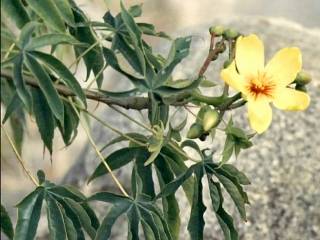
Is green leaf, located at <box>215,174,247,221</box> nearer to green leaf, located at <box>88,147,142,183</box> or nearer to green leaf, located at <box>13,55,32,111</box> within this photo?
green leaf, located at <box>88,147,142,183</box>

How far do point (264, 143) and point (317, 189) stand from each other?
20 centimetres

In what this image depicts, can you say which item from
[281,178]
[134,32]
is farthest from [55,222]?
[281,178]

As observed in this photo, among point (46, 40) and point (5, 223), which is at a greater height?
point (46, 40)

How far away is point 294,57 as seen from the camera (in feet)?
3.27

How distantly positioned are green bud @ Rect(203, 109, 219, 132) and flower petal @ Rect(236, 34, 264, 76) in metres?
0.05

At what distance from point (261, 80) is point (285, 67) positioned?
0.11 feet

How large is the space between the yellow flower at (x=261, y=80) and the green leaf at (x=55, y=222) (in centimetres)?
26

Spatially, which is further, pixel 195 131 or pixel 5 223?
pixel 5 223

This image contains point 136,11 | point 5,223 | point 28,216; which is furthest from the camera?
point 5,223

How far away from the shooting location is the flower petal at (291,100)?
0.97m

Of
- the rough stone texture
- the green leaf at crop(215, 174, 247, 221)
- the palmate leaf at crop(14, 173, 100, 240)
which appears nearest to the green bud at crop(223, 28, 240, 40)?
the green leaf at crop(215, 174, 247, 221)

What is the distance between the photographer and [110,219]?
1.03 m

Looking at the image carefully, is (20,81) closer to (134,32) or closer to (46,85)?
(46,85)

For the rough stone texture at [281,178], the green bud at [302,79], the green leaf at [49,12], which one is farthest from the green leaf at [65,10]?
the rough stone texture at [281,178]
